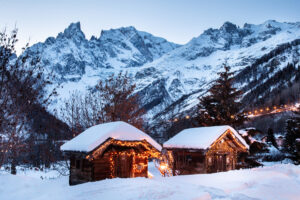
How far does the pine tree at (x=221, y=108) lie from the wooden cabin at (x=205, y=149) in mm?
8545

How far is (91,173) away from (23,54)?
7862mm

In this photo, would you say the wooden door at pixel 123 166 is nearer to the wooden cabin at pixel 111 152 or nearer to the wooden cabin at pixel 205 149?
the wooden cabin at pixel 111 152

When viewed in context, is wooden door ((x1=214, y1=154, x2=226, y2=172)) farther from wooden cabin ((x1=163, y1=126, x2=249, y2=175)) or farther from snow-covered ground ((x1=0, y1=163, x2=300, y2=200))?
snow-covered ground ((x1=0, y1=163, x2=300, y2=200))

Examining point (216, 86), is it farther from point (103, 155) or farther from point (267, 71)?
point (267, 71)

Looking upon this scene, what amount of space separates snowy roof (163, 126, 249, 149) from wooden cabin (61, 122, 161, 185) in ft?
20.4

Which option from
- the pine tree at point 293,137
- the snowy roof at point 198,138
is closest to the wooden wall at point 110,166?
the snowy roof at point 198,138

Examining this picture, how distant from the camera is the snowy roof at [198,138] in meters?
21.5

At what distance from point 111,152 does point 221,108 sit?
2122cm

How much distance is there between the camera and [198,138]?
74.6ft

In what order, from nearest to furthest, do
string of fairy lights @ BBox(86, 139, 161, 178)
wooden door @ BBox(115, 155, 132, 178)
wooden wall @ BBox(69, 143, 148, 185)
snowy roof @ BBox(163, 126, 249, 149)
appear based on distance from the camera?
string of fairy lights @ BBox(86, 139, 161, 178) < wooden wall @ BBox(69, 143, 148, 185) < wooden door @ BBox(115, 155, 132, 178) < snowy roof @ BBox(163, 126, 249, 149)

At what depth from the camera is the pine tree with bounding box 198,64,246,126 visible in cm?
3281

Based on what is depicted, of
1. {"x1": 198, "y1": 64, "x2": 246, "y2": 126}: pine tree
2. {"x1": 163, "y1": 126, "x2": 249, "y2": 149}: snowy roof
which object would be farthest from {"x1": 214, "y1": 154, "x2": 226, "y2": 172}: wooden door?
{"x1": 198, "y1": 64, "x2": 246, "y2": 126}: pine tree

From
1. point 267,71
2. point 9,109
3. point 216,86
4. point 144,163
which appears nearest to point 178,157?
point 144,163

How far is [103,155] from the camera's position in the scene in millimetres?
15469
